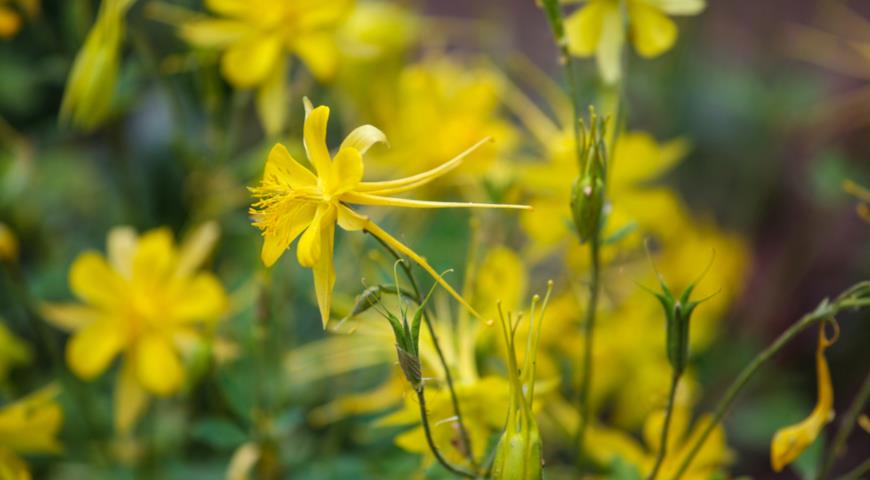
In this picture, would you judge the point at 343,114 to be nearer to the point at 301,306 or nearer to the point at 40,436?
the point at 301,306

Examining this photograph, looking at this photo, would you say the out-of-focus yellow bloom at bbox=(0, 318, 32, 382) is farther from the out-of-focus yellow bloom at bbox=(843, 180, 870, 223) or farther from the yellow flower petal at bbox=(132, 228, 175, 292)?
the out-of-focus yellow bloom at bbox=(843, 180, 870, 223)

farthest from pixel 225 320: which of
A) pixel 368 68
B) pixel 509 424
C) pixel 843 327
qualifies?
pixel 843 327

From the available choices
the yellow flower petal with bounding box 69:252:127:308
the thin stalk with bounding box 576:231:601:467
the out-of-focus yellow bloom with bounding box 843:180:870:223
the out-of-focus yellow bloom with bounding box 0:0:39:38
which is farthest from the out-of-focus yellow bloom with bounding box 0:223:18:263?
the out-of-focus yellow bloom with bounding box 843:180:870:223

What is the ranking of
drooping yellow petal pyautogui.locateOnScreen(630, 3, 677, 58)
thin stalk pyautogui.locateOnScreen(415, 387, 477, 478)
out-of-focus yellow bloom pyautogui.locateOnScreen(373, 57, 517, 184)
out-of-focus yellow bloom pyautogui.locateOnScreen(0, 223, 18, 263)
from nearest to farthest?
thin stalk pyautogui.locateOnScreen(415, 387, 477, 478), drooping yellow petal pyautogui.locateOnScreen(630, 3, 677, 58), out-of-focus yellow bloom pyautogui.locateOnScreen(0, 223, 18, 263), out-of-focus yellow bloom pyautogui.locateOnScreen(373, 57, 517, 184)

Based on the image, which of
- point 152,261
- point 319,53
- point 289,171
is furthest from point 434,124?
point 289,171

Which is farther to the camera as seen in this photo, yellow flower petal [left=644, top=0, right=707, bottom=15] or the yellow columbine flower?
yellow flower petal [left=644, top=0, right=707, bottom=15]

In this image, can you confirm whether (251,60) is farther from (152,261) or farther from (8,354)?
(8,354)

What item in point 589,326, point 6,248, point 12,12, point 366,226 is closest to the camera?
point 366,226
